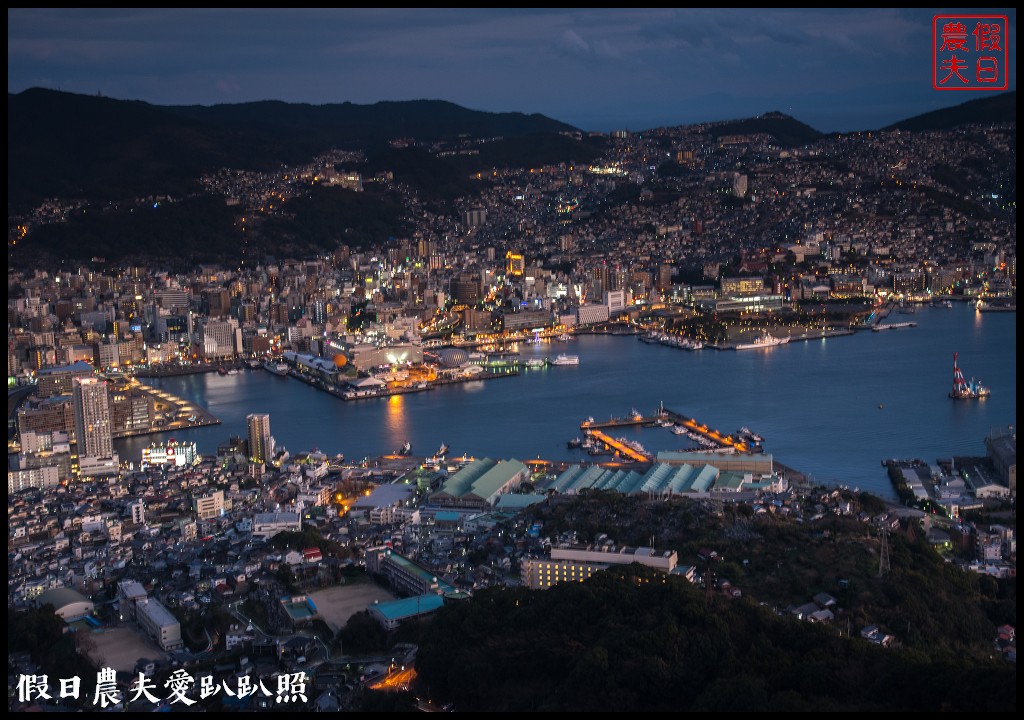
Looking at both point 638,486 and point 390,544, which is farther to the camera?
point 638,486

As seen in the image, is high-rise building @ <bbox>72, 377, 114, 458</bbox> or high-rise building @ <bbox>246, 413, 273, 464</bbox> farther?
high-rise building @ <bbox>72, 377, 114, 458</bbox>

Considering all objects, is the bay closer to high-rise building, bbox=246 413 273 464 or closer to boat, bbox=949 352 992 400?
boat, bbox=949 352 992 400

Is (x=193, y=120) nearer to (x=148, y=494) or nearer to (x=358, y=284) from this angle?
(x=358, y=284)

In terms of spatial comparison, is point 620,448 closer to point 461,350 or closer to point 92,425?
point 92,425

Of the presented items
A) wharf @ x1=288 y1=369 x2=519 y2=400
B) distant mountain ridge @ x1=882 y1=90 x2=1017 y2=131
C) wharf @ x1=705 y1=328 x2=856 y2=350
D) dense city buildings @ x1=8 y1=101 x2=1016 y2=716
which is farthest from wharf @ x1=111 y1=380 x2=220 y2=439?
distant mountain ridge @ x1=882 y1=90 x2=1017 y2=131

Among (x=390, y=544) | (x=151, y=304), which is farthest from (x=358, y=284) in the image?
(x=390, y=544)

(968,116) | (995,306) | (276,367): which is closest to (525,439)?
(276,367)
